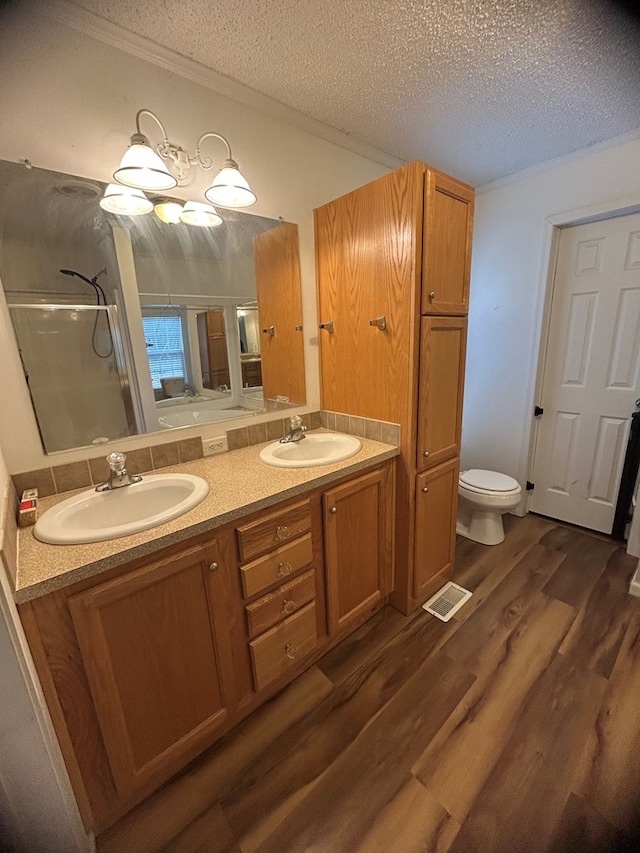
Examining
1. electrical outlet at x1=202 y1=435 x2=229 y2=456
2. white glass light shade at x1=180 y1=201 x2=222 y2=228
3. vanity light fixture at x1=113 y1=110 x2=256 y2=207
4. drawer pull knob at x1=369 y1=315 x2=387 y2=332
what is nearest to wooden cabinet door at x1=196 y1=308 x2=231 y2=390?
electrical outlet at x1=202 y1=435 x2=229 y2=456

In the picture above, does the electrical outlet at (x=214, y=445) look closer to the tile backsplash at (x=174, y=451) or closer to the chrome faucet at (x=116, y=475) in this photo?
the tile backsplash at (x=174, y=451)

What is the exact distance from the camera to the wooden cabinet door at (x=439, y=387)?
4.89 feet

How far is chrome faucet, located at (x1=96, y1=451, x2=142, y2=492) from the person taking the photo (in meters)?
1.17

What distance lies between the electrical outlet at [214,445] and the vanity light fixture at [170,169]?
956 millimetres

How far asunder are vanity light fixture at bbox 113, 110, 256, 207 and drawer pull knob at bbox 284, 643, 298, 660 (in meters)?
1.72

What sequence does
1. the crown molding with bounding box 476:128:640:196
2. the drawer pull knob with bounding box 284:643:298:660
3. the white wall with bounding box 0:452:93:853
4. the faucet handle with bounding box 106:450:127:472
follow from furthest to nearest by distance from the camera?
the crown molding with bounding box 476:128:640:196 < the drawer pull knob with bounding box 284:643:298:660 < the faucet handle with bounding box 106:450:127:472 < the white wall with bounding box 0:452:93:853

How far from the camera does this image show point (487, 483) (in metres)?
2.25

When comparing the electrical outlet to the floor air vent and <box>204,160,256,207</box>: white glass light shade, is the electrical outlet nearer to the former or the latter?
<box>204,160,256,207</box>: white glass light shade

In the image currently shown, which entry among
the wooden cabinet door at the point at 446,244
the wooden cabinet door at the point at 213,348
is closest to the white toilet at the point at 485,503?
the wooden cabinet door at the point at 446,244

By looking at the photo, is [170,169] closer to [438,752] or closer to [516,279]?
[516,279]

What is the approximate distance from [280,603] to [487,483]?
1.62 meters

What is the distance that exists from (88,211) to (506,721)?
7.65 feet

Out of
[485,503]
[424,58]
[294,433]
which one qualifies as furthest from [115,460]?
[485,503]

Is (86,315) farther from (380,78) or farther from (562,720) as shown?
(562,720)
